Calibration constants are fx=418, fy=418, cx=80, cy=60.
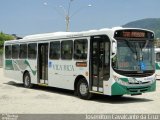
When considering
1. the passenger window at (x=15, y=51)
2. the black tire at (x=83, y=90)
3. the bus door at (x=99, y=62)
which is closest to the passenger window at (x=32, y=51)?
the passenger window at (x=15, y=51)

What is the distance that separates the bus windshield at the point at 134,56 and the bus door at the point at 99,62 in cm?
42

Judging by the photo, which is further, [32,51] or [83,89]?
[32,51]

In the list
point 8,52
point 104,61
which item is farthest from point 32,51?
point 104,61

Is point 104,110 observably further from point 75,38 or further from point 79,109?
point 75,38

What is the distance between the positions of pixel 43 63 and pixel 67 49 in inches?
115

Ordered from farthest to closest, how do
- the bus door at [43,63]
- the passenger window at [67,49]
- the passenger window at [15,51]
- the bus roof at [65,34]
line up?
the passenger window at [15,51], the bus door at [43,63], the passenger window at [67,49], the bus roof at [65,34]

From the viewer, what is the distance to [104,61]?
15156 mm

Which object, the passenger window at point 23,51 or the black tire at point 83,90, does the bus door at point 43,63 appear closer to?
the passenger window at point 23,51

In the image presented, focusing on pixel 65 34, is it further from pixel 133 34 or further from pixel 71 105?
pixel 71 105

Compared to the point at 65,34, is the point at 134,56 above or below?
below

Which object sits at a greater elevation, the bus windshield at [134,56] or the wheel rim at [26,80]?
the bus windshield at [134,56]

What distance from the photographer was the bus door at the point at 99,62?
15047 millimetres

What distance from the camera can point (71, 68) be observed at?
57.3 feet

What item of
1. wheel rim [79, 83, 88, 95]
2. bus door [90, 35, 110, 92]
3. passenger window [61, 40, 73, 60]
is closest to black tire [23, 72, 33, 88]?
passenger window [61, 40, 73, 60]
